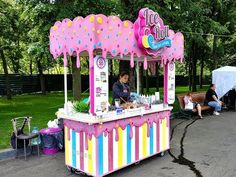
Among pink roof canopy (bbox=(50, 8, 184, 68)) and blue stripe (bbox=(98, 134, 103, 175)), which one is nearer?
pink roof canopy (bbox=(50, 8, 184, 68))

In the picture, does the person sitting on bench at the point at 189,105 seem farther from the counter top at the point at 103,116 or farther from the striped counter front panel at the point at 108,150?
the counter top at the point at 103,116

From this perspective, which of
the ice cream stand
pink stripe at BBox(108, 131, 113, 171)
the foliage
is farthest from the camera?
the foliage

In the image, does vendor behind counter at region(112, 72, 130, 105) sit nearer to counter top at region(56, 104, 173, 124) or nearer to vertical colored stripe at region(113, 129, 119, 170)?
counter top at region(56, 104, 173, 124)

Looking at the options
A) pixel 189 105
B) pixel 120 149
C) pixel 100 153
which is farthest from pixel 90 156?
pixel 189 105

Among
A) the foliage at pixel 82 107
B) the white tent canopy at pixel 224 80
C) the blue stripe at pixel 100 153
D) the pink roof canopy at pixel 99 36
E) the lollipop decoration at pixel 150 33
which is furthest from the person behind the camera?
→ the white tent canopy at pixel 224 80

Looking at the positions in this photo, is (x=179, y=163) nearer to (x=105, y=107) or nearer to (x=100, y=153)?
(x=100, y=153)

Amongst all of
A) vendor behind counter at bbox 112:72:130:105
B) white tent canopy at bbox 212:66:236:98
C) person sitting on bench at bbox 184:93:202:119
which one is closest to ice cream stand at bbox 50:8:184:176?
vendor behind counter at bbox 112:72:130:105

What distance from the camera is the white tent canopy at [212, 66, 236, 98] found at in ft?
53.0

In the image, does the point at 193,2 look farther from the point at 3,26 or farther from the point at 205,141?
the point at 3,26

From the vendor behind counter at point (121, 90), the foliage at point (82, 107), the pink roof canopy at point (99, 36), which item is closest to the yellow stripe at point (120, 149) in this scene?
the foliage at point (82, 107)

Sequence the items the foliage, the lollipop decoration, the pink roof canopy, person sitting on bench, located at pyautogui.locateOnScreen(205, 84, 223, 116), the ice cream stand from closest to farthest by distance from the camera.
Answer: the pink roof canopy
the ice cream stand
the foliage
the lollipop decoration
person sitting on bench, located at pyautogui.locateOnScreen(205, 84, 223, 116)

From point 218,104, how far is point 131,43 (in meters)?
9.63

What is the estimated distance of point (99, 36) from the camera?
5695mm

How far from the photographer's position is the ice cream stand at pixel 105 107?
5844mm
